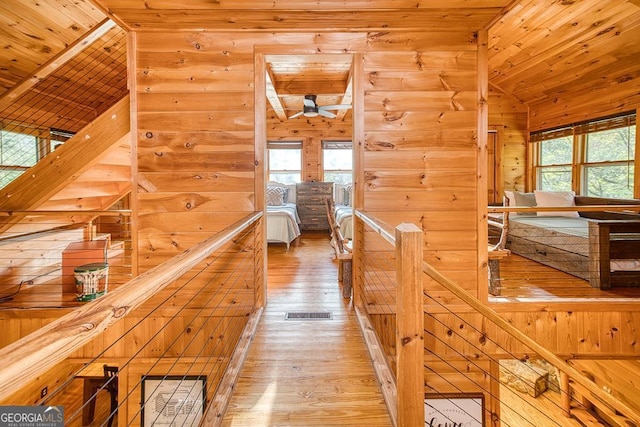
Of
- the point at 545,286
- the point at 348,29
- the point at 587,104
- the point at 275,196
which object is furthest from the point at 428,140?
the point at 275,196

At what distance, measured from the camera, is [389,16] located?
257 centimetres

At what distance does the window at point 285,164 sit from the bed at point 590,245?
15.3ft

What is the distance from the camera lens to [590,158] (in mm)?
5309

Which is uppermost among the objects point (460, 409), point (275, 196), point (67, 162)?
point (67, 162)

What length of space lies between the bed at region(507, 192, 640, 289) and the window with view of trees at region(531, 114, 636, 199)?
48cm

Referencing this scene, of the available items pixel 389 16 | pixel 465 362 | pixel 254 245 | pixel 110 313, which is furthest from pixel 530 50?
pixel 110 313

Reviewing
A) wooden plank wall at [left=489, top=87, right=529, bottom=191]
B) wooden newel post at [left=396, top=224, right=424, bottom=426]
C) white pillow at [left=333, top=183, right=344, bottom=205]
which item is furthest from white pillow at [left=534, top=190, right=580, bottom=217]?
wooden newel post at [left=396, top=224, right=424, bottom=426]

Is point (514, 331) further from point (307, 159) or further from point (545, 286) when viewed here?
point (307, 159)

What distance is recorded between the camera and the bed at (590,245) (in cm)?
342

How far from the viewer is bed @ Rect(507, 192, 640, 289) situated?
3424 mm

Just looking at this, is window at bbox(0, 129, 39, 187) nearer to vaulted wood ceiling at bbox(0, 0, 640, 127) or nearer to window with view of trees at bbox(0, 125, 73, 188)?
window with view of trees at bbox(0, 125, 73, 188)

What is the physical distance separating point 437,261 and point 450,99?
4.49 feet

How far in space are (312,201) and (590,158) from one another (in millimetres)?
4960

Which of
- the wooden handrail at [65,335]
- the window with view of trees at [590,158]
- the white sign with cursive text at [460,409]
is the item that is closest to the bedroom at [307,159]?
the window with view of trees at [590,158]
